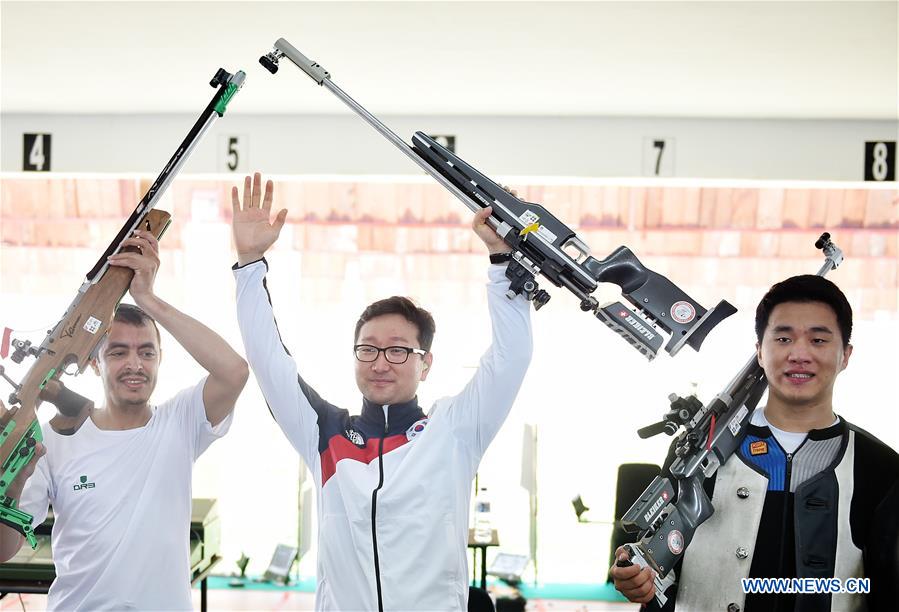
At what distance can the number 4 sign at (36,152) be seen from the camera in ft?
14.8

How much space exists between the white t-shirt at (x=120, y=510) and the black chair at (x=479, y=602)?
790mm

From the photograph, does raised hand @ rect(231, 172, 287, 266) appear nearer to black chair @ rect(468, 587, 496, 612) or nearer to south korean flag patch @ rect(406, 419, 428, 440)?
south korean flag patch @ rect(406, 419, 428, 440)

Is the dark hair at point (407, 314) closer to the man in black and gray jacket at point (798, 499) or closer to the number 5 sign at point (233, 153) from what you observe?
the man in black and gray jacket at point (798, 499)

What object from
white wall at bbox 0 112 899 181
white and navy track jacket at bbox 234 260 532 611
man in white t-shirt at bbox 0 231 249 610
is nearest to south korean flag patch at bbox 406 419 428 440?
white and navy track jacket at bbox 234 260 532 611

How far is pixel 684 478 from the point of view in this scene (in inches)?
79.0

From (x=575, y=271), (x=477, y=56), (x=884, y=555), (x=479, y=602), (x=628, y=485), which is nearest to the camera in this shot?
(x=884, y=555)

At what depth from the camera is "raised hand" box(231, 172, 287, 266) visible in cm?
202

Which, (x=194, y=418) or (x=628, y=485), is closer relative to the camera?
(x=194, y=418)

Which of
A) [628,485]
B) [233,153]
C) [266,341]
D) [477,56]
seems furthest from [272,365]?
[233,153]

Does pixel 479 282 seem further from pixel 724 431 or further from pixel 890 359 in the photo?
pixel 724 431

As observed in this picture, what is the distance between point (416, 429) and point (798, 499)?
90cm

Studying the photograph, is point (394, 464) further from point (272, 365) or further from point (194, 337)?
point (194, 337)

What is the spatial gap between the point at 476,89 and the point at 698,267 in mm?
2049

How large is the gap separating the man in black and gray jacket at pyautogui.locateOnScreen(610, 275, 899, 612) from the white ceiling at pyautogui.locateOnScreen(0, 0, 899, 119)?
1.40 meters
